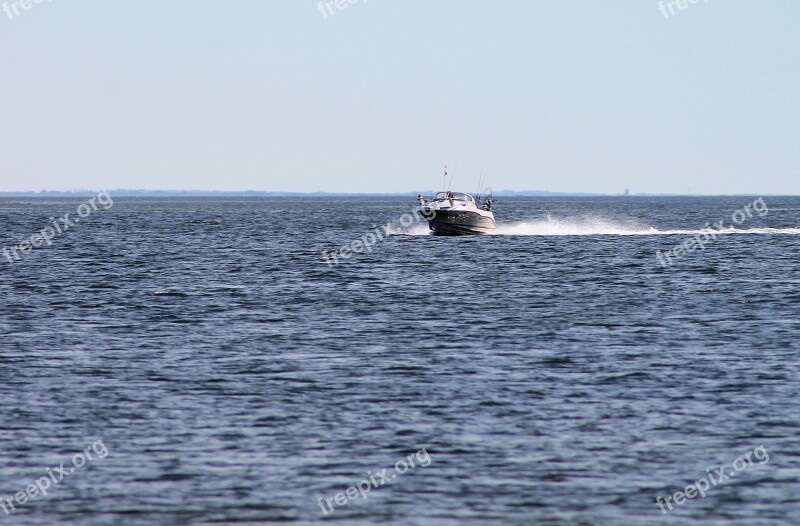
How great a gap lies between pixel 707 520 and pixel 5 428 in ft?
41.6

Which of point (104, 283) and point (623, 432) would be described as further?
point (104, 283)

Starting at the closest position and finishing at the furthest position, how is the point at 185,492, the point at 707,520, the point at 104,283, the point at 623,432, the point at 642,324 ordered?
the point at 707,520 → the point at 185,492 → the point at 623,432 → the point at 642,324 → the point at 104,283

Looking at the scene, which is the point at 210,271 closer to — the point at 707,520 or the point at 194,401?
the point at 194,401

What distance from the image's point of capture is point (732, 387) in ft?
A: 81.2

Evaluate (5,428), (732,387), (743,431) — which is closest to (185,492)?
(5,428)
